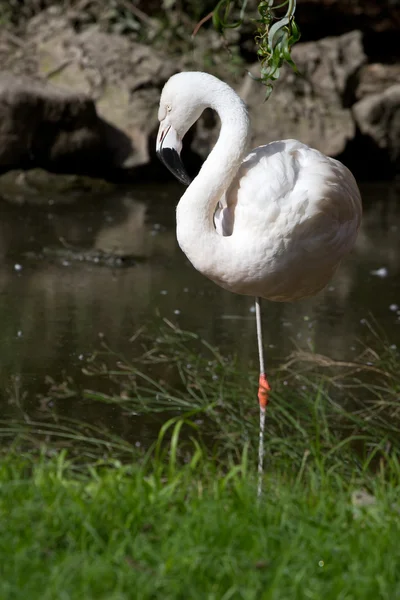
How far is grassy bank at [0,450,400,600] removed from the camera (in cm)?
208

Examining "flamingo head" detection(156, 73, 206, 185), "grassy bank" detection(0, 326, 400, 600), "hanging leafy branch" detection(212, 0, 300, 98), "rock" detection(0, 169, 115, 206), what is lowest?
"rock" detection(0, 169, 115, 206)

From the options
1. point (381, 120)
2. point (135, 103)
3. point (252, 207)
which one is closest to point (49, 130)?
point (135, 103)

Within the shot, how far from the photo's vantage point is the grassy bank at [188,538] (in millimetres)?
2084

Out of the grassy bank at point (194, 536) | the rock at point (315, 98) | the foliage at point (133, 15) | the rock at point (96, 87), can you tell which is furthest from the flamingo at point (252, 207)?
the foliage at point (133, 15)

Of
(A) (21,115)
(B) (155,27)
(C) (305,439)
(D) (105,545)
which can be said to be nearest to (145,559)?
(D) (105,545)

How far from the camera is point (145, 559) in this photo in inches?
87.5

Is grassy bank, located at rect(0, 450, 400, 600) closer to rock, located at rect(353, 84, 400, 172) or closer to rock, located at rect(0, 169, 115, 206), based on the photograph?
rock, located at rect(0, 169, 115, 206)

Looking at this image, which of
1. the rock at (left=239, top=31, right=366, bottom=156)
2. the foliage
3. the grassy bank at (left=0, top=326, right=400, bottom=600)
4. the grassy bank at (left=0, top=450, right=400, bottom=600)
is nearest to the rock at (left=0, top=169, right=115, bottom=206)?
the rock at (left=239, top=31, right=366, bottom=156)

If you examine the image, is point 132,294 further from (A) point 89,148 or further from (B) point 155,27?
(B) point 155,27

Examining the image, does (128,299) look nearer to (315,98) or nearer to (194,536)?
(194,536)

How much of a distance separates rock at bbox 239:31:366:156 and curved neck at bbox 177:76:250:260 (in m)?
5.82

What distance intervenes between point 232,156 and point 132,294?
7.66 feet

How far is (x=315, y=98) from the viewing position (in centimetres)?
987

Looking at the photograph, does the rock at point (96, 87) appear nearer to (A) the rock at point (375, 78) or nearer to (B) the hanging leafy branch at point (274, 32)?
(A) the rock at point (375, 78)
